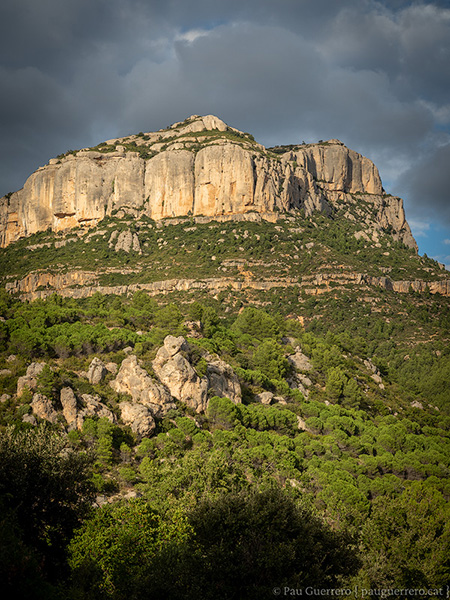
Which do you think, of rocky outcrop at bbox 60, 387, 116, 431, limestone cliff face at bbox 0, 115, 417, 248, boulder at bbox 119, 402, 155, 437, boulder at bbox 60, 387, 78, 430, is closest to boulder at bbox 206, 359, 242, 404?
boulder at bbox 119, 402, 155, 437

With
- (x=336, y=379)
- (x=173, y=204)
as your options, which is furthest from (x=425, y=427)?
(x=173, y=204)

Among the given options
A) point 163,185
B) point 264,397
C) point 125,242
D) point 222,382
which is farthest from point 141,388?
point 163,185

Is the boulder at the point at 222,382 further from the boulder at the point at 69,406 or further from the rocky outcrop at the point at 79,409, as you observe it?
the boulder at the point at 69,406

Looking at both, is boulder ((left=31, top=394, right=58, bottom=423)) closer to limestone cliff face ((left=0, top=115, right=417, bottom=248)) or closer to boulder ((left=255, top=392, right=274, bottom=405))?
boulder ((left=255, top=392, right=274, bottom=405))

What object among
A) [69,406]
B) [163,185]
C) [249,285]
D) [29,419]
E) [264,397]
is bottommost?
[29,419]

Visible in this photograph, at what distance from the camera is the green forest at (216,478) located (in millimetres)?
15250

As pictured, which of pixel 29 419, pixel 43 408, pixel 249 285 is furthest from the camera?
pixel 249 285

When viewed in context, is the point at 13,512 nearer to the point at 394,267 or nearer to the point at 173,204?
the point at 394,267

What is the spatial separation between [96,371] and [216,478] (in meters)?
14.8

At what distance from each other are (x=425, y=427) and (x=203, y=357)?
75.3 ft

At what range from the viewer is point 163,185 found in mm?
117250

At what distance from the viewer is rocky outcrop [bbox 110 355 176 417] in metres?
32.1

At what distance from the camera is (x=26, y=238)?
12056cm

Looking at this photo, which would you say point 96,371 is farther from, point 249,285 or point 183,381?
point 249,285
